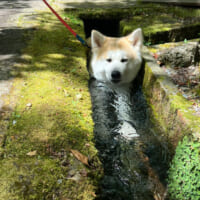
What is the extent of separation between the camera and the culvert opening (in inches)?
80.1

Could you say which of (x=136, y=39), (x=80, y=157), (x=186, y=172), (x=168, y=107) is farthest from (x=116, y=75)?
(x=186, y=172)

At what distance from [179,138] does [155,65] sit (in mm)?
1545

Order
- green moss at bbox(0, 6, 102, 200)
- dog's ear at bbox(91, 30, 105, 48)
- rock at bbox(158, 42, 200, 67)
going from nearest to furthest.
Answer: green moss at bbox(0, 6, 102, 200), rock at bbox(158, 42, 200, 67), dog's ear at bbox(91, 30, 105, 48)

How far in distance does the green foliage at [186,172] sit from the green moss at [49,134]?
737mm

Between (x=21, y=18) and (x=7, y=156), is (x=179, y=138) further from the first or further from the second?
(x=21, y=18)

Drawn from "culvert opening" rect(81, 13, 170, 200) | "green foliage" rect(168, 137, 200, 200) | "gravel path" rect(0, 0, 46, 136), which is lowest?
"culvert opening" rect(81, 13, 170, 200)

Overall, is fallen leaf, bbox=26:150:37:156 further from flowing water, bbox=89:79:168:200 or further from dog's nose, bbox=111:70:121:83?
dog's nose, bbox=111:70:121:83

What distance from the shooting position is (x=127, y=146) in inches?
99.8

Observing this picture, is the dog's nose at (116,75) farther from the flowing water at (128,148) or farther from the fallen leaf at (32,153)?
the fallen leaf at (32,153)

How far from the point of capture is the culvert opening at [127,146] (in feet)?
6.68

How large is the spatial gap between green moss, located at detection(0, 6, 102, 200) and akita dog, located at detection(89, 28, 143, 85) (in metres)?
0.35

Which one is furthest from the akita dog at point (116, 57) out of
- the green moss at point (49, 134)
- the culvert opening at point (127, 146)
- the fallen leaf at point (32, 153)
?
the fallen leaf at point (32, 153)

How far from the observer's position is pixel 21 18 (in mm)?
5285

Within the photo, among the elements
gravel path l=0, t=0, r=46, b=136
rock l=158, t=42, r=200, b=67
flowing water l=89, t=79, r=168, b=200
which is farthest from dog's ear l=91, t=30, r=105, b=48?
gravel path l=0, t=0, r=46, b=136
